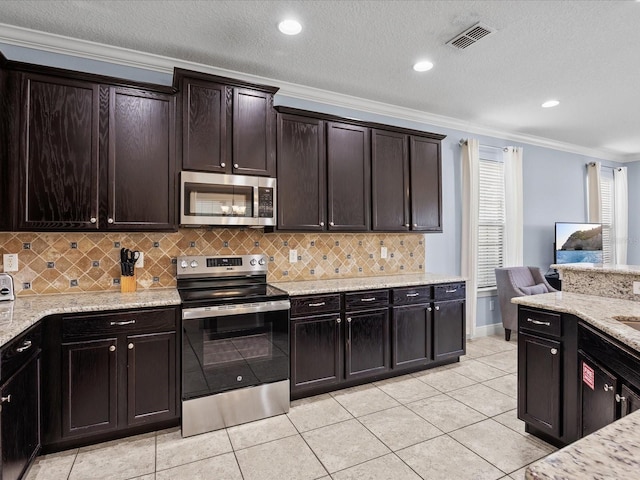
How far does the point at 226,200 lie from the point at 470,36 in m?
2.26

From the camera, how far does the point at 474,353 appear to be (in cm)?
433

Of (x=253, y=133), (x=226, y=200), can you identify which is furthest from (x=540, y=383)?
(x=253, y=133)

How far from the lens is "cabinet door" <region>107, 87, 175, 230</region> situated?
8.79 ft

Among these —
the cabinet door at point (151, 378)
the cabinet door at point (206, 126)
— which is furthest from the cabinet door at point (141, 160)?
the cabinet door at point (151, 378)

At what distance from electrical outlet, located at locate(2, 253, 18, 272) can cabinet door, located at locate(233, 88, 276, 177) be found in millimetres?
1713

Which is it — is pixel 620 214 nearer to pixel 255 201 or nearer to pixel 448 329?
pixel 448 329

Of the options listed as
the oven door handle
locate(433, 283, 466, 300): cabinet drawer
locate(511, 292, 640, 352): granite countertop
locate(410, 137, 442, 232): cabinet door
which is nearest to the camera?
locate(511, 292, 640, 352): granite countertop

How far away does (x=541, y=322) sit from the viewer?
2.42 meters

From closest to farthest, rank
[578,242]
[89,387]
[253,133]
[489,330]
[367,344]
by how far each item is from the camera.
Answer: [89,387], [253,133], [367,344], [489,330], [578,242]

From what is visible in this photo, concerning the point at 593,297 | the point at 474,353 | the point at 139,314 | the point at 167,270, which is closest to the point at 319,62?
the point at 167,270

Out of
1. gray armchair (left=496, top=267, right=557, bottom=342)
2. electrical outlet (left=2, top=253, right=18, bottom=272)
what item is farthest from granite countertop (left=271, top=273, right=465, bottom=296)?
electrical outlet (left=2, top=253, right=18, bottom=272)

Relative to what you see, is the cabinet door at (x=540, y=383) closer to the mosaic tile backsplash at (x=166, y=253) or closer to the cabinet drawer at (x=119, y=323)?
the mosaic tile backsplash at (x=166, y=253)

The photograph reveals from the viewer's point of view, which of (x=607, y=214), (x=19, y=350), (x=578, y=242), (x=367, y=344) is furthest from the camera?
(x=607, y=214)

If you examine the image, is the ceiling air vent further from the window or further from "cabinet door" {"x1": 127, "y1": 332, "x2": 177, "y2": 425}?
"cabinet door" {"x1": 127, "y1": 332, "x2": 177, "y2": 425}
